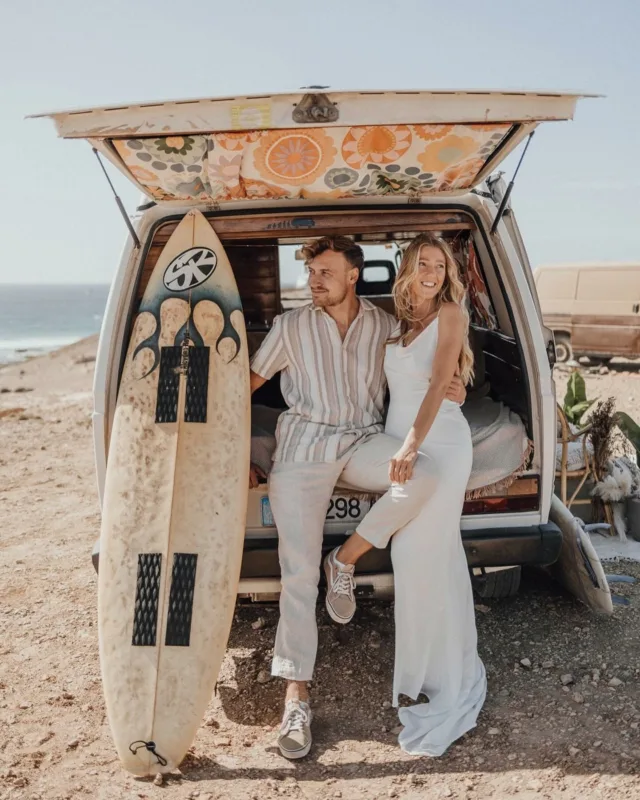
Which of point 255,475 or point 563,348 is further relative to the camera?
point 563,348

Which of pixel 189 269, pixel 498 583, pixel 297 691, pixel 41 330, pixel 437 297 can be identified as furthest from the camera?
pixel 41 330

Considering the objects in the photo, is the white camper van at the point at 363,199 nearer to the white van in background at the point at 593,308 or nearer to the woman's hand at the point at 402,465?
the woman's hand at the point at 402,465

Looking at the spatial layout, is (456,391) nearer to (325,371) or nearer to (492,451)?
(492,451)

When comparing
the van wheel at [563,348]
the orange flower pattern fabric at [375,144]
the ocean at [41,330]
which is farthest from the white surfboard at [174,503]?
the ocean at [41,330]

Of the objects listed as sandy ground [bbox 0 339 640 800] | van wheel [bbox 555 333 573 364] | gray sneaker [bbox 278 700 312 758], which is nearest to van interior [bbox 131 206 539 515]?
sandy ground [bbox 0 339 640 800]

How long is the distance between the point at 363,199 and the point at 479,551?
162 cm

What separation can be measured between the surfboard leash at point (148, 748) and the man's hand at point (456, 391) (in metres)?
1.78

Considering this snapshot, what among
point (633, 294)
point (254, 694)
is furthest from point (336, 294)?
point (633, 294)

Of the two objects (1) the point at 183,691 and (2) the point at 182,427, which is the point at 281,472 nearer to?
(2) the point at 182,427

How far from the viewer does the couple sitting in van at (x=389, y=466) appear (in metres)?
3.31

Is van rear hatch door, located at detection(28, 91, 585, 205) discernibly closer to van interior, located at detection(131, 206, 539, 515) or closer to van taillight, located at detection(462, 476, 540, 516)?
van interior, located at detection(131, 206, 539, 515)

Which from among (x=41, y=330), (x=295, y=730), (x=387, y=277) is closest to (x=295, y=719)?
(x=295, y=730)

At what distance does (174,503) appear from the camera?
354 centimetres

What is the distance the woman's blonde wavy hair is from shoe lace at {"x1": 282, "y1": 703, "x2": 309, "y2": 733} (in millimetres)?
1504
